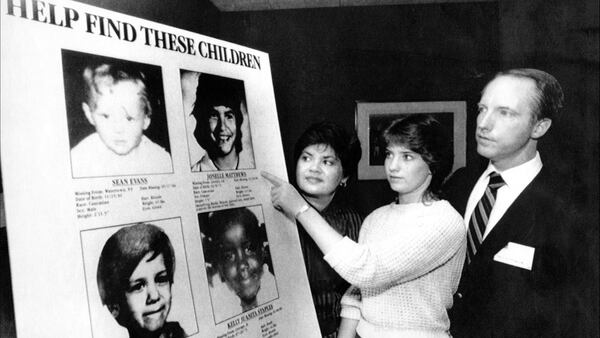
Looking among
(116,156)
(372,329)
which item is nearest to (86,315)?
(116,156)

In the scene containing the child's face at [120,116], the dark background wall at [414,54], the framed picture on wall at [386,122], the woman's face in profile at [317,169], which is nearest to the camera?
the child's face at [120,116]

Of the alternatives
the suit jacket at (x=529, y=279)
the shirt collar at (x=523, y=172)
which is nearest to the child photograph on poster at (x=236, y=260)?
the suit jacket at (x=529, y=279)

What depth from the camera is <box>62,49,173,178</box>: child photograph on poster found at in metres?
0.77

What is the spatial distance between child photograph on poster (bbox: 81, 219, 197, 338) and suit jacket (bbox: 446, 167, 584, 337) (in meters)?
0.84

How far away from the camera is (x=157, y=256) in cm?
87

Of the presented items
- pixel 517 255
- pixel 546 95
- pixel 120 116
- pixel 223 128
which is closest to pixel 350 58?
pixel 546 95

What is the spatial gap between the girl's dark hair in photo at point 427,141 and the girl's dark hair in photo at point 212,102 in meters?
0.43

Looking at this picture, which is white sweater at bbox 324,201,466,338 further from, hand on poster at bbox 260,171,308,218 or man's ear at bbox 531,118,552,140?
man's ear at bbox 531,118,552,140

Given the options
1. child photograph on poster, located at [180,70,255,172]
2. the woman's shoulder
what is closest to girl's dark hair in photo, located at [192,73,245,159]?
child photograph on poster, located at [180,70,255,172]

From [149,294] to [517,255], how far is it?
3.18 ft

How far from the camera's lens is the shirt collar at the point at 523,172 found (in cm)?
124

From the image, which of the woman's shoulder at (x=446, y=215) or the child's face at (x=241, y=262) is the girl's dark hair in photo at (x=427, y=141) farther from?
the child's face at (x=241, y=262)

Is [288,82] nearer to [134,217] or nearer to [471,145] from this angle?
[471,145]

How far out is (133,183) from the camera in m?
0.85
